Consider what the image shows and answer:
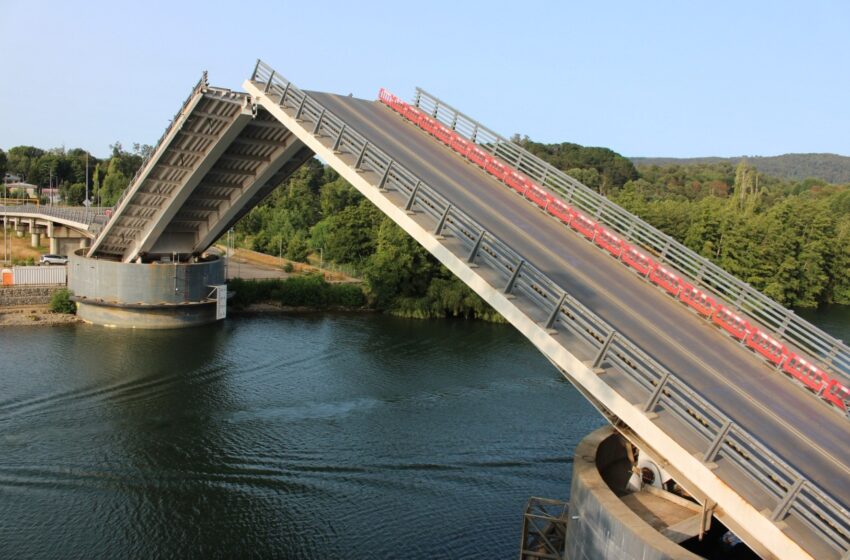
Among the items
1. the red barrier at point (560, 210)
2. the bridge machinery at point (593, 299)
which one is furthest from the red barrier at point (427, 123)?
the red barrier at point (560, 210)

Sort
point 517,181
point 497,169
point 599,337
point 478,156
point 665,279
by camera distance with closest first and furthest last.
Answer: point 599,337
point 665,279
point 517,181
point 497,169
point 478,156

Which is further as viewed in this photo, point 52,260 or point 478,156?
point 52,260

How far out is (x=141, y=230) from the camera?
114 feet

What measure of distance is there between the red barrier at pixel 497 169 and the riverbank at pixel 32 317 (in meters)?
23.4

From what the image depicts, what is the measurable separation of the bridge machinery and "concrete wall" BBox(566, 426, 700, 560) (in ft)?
0.22

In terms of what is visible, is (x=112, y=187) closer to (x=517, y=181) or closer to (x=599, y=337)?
(x=517, y=181)

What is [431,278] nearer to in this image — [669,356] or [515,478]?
[515,478]

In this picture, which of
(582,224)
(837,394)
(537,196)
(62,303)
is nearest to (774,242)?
(537,196)

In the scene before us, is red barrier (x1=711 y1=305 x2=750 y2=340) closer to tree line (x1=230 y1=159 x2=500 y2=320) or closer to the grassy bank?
tree line (x1=230 y1=159 x2=500 y2=320)

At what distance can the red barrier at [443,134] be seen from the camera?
79.7 ft

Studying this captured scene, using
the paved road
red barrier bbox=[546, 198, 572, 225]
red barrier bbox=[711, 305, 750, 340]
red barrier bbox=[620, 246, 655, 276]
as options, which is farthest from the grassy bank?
red barrier bbox=[711, 305, 750, 340]

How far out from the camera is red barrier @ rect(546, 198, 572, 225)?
19.6 metres

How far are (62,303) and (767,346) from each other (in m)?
32.8

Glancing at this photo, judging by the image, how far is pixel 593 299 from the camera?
14992 mm
